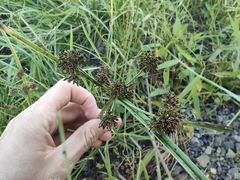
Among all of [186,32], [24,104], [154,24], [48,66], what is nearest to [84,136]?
[24,104]

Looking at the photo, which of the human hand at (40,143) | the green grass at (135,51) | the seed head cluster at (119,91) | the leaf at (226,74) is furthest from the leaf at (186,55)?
the seed head cluster at (119,91)

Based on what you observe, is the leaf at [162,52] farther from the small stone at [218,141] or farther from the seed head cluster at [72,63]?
the seed head cluster at [72,63]

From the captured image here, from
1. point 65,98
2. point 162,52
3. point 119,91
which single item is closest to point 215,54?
point 162,52

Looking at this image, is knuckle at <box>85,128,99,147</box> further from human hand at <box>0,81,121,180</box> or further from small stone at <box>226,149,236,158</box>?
small stone at <box>226,149,236,158</box>

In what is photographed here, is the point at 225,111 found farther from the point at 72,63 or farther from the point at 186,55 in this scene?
the point at 72,63

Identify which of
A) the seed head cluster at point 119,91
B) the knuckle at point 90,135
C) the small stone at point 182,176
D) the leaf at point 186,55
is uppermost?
the seed head cluster at point 119,91

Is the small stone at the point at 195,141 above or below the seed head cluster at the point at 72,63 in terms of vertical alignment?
below
